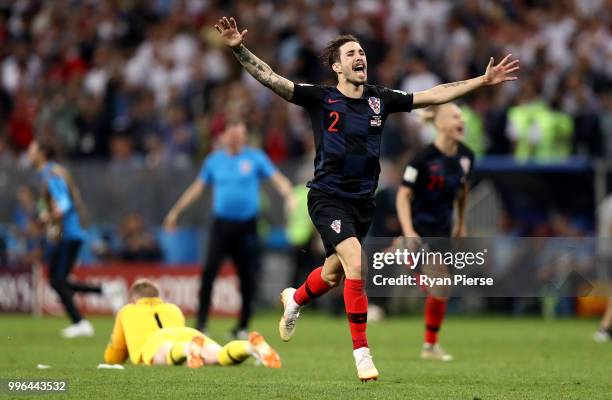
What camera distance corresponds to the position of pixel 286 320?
10336mm

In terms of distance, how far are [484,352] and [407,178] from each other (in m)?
2.22

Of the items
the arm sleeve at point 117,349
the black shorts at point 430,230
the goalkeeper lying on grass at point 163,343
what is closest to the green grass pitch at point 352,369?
the goalkeeper lying on grass at point 163,343

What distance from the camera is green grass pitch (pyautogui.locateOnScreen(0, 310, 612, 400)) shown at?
902 centimetres

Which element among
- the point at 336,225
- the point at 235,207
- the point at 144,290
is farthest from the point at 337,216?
the point at 235,207

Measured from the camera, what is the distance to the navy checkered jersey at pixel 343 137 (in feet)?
32.1

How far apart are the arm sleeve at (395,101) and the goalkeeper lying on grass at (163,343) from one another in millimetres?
2223

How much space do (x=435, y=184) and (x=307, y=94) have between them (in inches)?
127

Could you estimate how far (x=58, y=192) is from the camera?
1592cm

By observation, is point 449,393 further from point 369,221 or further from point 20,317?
point 20,317

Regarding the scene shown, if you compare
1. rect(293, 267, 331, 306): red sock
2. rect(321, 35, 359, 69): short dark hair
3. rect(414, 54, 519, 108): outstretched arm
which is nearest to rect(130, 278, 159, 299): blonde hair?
rect(293, 267, 331, 306): red sock

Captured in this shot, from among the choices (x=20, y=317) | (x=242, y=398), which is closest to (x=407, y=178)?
(x=242, y=398)

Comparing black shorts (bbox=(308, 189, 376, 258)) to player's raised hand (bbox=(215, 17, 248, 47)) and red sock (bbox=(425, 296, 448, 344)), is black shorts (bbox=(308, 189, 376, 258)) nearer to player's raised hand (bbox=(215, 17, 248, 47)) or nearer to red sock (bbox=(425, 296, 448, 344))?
player's raised hand (bbox=(215, 17, 248, 47))

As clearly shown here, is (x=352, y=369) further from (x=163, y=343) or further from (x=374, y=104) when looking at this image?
(x=374, y=104)

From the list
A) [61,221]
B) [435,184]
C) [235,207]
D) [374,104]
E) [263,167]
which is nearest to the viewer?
[374,104]
